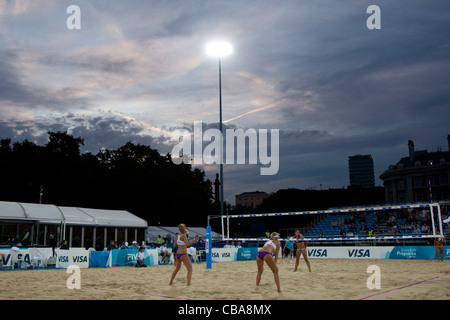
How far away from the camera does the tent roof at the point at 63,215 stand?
81.8 feet

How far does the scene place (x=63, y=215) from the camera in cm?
2758

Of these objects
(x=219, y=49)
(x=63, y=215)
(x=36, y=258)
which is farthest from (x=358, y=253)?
(x=63, y=215)

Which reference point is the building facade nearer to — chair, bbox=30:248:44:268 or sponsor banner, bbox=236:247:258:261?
sponsor banner, bbox=236:247:258:261

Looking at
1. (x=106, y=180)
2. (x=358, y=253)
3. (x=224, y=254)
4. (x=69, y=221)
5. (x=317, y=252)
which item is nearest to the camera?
(x=224, y=254)

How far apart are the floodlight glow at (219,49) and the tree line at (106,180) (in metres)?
20.2

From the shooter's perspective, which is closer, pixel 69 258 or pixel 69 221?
pixel 69 258

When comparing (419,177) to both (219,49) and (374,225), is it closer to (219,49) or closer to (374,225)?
(374,225)

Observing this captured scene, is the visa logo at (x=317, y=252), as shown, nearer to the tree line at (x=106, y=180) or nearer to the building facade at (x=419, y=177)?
the tree line at (x=106, y=180)

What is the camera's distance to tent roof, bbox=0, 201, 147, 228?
2492 centimetres

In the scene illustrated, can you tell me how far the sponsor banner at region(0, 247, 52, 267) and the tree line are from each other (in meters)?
15.1

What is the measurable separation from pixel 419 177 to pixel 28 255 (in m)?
76.8

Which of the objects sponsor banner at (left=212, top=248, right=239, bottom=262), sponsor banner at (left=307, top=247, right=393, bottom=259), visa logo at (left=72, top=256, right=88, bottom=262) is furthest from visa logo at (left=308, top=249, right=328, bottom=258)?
visa logo at (left=72, top=256, right=88, bottom=262)
